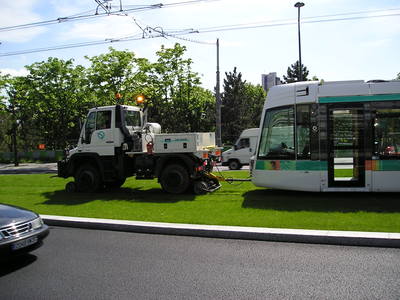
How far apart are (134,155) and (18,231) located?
7066mm

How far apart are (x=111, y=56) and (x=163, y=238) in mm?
30494

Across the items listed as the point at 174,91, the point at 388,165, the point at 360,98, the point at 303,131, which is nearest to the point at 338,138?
the point at 303,131

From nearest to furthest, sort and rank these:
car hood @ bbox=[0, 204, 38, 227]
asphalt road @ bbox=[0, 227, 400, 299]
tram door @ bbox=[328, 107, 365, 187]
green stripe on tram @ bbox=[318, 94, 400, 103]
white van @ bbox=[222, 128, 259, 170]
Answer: asphalt road @ bbox=[0, 227, 400, 299] → car hood @ bbox=[0, 204, 38, 227] → green stripe on tram @ bbox=[318, 94, 400, 103] → tram door @ bbox=[328, 107, 365, 187] → white van @ bbox=[222, 128, 259, 170]

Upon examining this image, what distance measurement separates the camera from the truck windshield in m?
12.6

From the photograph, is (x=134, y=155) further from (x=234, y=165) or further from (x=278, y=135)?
(x=234, y=165)

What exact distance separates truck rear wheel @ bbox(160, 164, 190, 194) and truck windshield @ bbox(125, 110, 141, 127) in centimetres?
232

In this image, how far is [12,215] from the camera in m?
5.54

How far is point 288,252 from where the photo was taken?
5727mm

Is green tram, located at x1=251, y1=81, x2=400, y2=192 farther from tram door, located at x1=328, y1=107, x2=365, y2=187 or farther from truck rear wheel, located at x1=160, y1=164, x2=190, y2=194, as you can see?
truck rear wheel, located at x1=160, y1=164, x2=190, y2=194

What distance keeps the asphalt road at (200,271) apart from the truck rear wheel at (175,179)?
4.88 m

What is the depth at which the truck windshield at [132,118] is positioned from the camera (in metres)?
12.6

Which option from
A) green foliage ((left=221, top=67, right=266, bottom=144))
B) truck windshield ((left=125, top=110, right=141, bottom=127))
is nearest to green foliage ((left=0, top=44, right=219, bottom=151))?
green foliage ((left=221, top=67, right=266, bottom=144))

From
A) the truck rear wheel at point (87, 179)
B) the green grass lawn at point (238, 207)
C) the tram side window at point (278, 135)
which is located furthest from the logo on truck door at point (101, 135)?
the tram side window at point (278, 135)

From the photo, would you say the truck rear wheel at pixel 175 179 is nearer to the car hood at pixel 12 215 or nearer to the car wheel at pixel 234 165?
the car hood at pixel 12 215
